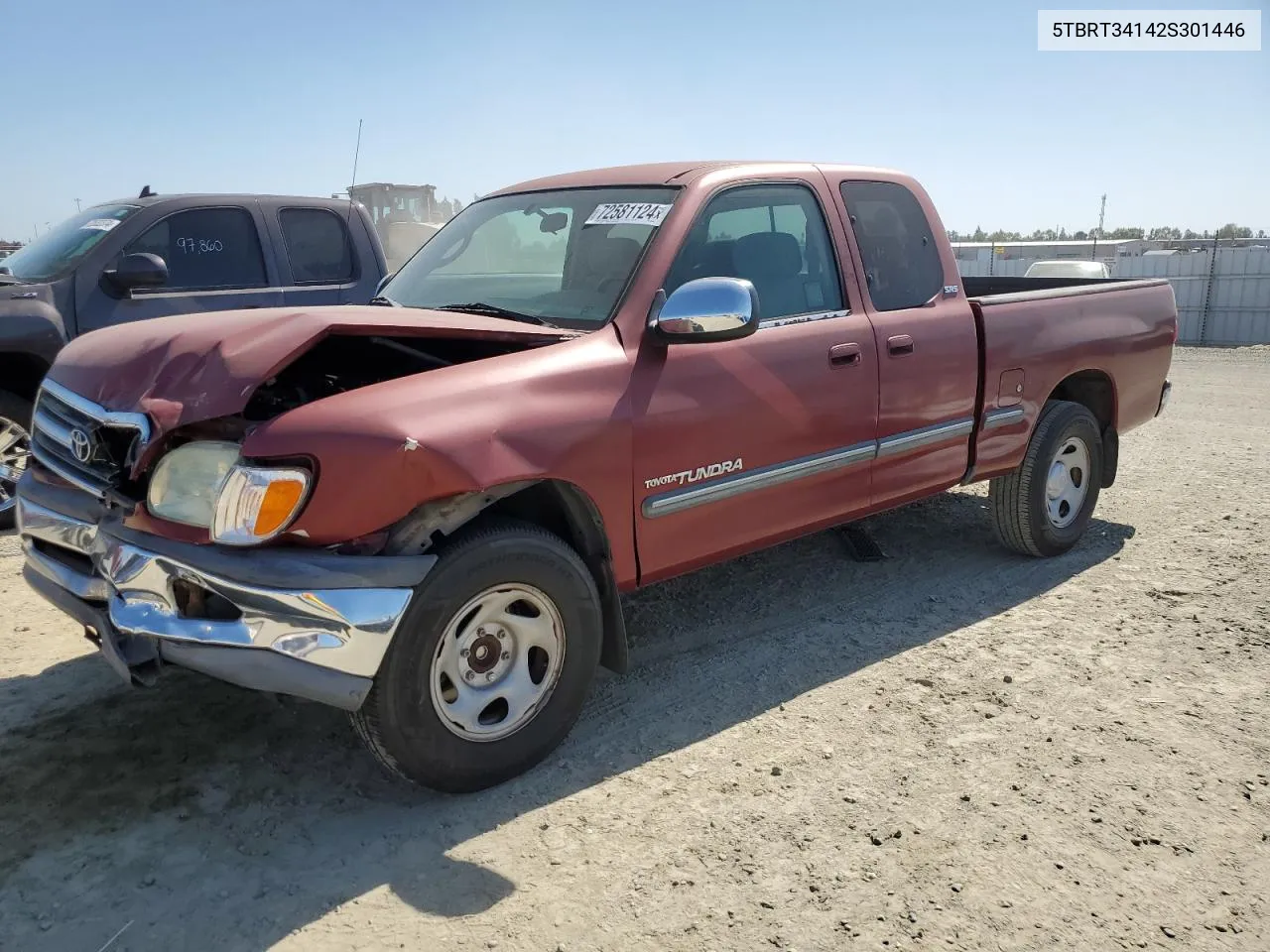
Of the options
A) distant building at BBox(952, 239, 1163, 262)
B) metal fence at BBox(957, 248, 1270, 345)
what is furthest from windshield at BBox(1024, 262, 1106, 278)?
distant building at BBox(952, 239, 1163, 262)

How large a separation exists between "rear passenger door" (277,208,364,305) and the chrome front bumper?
4.18 m

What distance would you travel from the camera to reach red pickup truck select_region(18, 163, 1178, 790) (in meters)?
2.73

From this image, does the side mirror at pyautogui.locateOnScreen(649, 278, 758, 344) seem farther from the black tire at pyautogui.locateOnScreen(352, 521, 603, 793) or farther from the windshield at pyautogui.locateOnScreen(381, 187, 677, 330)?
the black tire at pyautogui.locateOnScreen(352, 521, 603, 793)

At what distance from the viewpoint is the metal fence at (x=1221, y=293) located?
18641 mm

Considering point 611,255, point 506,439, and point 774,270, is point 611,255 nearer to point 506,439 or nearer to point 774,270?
point 774,270

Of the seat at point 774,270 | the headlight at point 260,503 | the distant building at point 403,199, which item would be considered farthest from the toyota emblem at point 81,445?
the distant building at point 403,199

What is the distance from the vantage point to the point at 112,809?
9.78 feet

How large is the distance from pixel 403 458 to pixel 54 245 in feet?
16.4

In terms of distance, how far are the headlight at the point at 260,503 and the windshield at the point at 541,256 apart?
4.10 ft

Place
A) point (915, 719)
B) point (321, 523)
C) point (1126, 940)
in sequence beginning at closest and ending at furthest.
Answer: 1. point (1126, 940)
2. point (321, 523)
3. point (915, 719)

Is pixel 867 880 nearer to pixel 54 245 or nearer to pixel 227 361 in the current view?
pixel 227 361

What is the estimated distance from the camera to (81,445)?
3156mm

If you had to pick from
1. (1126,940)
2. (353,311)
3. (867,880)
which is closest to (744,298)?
(353,311)

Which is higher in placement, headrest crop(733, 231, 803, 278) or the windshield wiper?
headrest crop(733, 231, 803, 278)
